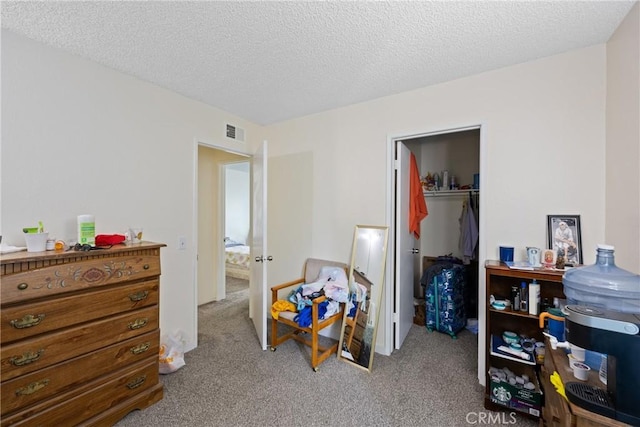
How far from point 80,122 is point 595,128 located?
363 centimetres

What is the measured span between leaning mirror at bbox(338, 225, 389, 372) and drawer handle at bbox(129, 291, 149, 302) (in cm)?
168

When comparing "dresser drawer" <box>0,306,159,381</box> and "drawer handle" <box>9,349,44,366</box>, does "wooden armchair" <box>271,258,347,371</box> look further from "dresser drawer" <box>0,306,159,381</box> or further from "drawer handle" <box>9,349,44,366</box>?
"drawer handle" <box>9,349,44,366</box>

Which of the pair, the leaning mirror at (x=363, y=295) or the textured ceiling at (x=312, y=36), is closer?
the textured ceiling at (x=312, y=36)

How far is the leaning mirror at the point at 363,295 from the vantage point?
243 centimetres

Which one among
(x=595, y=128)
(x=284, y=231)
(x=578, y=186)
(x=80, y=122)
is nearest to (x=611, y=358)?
(x=578, y=186)

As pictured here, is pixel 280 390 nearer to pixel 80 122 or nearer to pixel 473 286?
pixel 80 122

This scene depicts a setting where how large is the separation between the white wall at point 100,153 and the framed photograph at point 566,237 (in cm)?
306

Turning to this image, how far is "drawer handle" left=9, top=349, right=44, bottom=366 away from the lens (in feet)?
4.54

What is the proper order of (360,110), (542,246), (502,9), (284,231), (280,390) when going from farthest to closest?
(284,231), (360,110), (280,390), (542,246), (502,9)

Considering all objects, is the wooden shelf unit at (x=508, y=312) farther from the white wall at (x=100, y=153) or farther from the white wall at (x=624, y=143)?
the white wall at (x=100, y=153)

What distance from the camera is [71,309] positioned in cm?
157

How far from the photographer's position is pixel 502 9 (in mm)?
1461

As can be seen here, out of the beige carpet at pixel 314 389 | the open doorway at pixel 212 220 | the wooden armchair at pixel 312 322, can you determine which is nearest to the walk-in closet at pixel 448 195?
the beige carpet at pixel 314 389

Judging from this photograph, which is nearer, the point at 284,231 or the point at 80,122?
the point at 80,122
